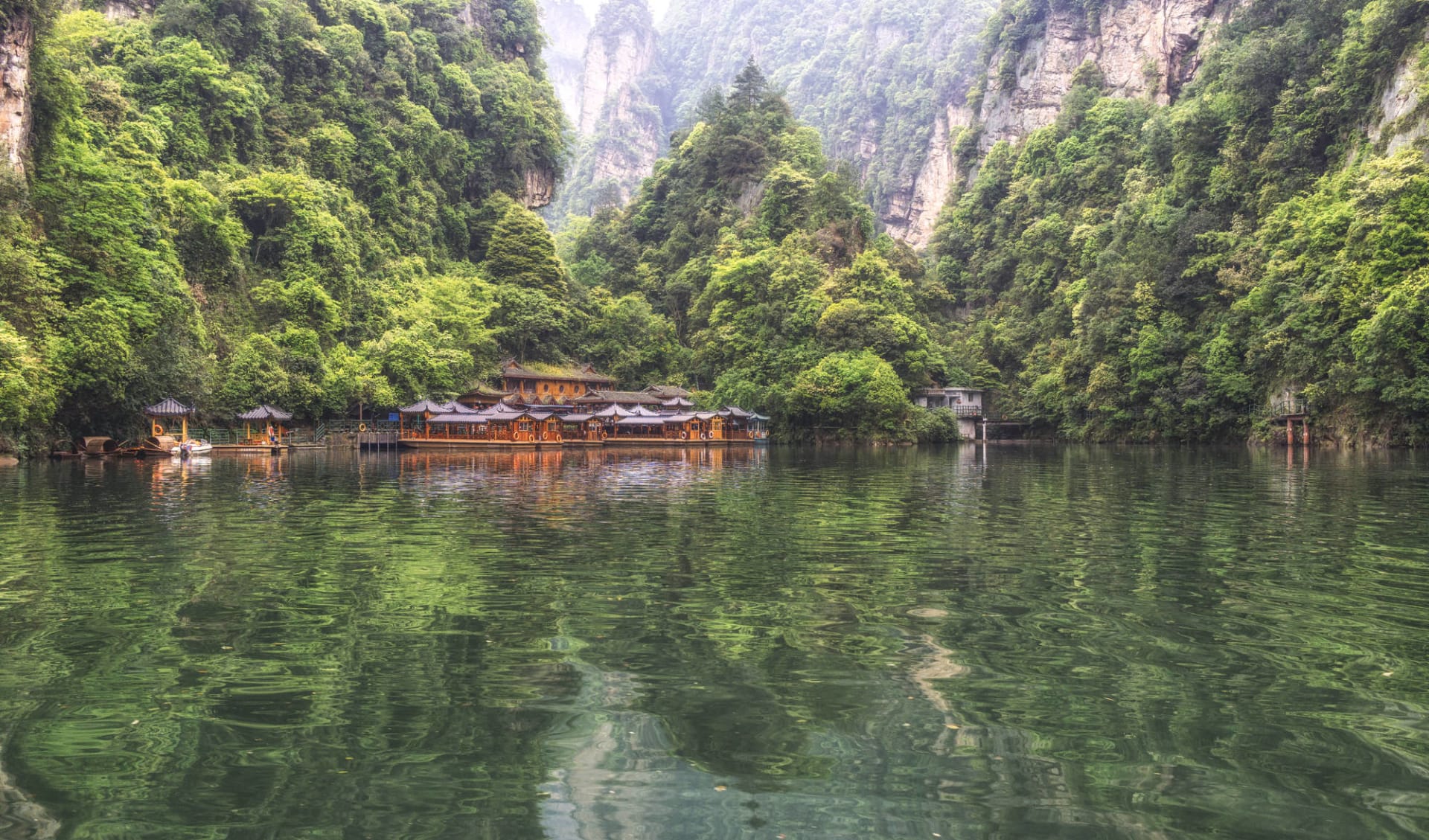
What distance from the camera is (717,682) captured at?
6.77 meters

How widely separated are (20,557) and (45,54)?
117 feet

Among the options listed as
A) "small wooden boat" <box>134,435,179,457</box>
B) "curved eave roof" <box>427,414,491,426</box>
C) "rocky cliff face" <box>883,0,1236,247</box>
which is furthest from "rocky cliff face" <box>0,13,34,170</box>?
"rocky cliff face" <box>883,0,1236,247</box>

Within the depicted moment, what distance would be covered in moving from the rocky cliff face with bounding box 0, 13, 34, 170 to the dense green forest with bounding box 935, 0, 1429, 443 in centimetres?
5607

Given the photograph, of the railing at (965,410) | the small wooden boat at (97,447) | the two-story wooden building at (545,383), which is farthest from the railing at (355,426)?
the railing at (965,410)

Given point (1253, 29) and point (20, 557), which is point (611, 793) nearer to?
point (20, 557)

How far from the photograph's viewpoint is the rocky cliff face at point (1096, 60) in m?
88.0

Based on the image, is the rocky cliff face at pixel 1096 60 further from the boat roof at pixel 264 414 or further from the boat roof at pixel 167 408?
the boat roof at pixel 167 408

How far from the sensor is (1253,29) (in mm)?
71688

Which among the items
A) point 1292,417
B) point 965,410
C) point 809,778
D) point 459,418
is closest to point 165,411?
point 459,418

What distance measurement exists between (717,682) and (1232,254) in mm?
63081

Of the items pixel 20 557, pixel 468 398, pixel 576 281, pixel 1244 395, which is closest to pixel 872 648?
pixel 20 557

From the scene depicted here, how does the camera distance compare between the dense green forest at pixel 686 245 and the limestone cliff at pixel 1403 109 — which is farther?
the limestone cliff at pixel 1403 109

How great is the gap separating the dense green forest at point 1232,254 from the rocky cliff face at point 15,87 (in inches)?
2207

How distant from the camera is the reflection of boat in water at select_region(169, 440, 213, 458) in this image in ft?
131
